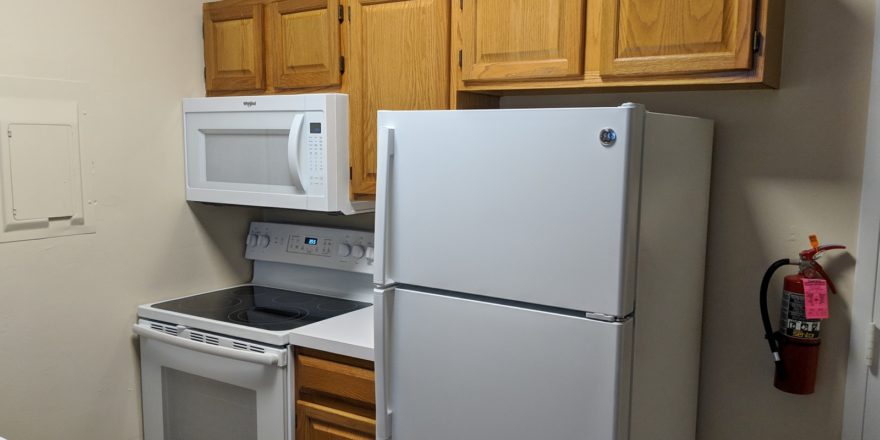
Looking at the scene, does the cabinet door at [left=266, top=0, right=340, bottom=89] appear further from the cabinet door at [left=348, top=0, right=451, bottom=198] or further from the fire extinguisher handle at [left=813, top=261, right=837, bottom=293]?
the fire extinguisher handle at [left=813, top=261, right=837, bottom=293]

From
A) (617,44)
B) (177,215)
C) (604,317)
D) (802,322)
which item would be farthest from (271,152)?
(802,322)

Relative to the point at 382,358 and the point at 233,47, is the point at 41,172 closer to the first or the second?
the point at 233,47

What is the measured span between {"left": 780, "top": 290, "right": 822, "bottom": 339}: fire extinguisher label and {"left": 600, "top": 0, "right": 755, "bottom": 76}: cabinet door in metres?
0.66

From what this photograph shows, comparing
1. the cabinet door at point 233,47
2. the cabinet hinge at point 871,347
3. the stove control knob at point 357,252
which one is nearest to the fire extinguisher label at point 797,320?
the cabinet hinge at point 871,347

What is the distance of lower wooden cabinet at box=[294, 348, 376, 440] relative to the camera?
2.10 m

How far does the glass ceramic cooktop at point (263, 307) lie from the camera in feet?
7.89

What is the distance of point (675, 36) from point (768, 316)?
852 mm

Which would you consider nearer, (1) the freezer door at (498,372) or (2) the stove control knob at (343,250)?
(1) the freezer door at (498,372)

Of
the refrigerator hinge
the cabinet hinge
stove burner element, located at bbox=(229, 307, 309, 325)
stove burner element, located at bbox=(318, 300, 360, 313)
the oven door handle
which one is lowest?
the oven door handle

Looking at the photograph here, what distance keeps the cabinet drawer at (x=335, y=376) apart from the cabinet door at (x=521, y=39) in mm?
951

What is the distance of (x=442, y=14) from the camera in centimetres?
209

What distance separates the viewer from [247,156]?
254 cm

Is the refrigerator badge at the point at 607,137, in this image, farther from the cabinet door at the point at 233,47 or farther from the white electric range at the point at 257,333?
the cabinet door at the point at 233,47

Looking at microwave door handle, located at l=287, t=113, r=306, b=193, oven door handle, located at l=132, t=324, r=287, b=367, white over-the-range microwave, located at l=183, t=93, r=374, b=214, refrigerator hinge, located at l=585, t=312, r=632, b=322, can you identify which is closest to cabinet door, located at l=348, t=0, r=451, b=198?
white over-the-range microwave, located at l=183, t=93, r=374, b=214
